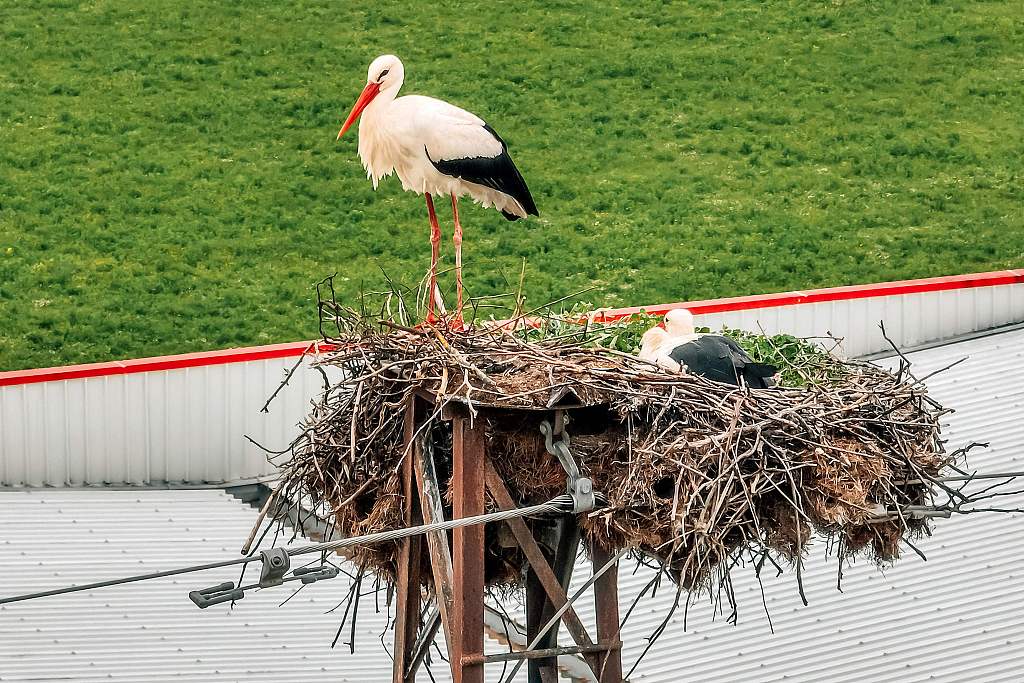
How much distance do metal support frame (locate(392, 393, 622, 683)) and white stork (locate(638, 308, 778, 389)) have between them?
2.56 feet

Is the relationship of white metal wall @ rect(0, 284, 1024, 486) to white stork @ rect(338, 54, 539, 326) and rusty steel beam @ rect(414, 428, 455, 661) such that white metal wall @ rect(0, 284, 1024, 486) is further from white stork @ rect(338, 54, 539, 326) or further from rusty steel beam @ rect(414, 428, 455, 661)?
rusty steel beam @ rect(414, 428, 455, 661)

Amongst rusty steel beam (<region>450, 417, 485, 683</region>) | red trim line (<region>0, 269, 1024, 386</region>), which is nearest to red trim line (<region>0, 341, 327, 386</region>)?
red trim line (<region>0, 269, 1024, 386</region>)

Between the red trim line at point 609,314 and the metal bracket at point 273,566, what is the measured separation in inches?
299

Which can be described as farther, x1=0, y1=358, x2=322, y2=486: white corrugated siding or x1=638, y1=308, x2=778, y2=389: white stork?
x1=0, y1=358, x2=322, y2=486: white corrugated siding

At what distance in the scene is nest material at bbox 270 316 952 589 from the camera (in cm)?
805

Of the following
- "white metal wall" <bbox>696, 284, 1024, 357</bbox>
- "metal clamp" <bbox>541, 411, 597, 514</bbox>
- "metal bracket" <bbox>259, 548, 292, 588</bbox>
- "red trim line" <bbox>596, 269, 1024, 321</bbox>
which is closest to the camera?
"metal bracket" <bbox>259, 548, 292, 588</bbox>

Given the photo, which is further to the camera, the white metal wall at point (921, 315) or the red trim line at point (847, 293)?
the white metal wall at point (921, 315)

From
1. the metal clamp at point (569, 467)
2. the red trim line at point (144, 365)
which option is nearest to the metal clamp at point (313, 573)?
the metal clamp at point (569, 467)

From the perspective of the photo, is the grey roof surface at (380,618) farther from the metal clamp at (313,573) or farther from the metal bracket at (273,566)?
the metal bracket at (273,566)

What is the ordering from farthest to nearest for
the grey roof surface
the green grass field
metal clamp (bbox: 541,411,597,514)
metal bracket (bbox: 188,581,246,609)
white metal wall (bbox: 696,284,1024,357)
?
1. the green grass field
2. white metal wall (bbox: 696,284,1024,357)
3. the grey roof surface
4. metal clamp (bbox: 541,411,597,514)
5. metal bracket (bbox: 188,581,246,609)

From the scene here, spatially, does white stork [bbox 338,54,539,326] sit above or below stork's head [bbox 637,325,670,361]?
above

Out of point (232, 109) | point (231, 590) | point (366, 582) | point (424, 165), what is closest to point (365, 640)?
point (366, 582)

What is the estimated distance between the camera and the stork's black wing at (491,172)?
10.1 metres

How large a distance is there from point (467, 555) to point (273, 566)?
5.06 feet
